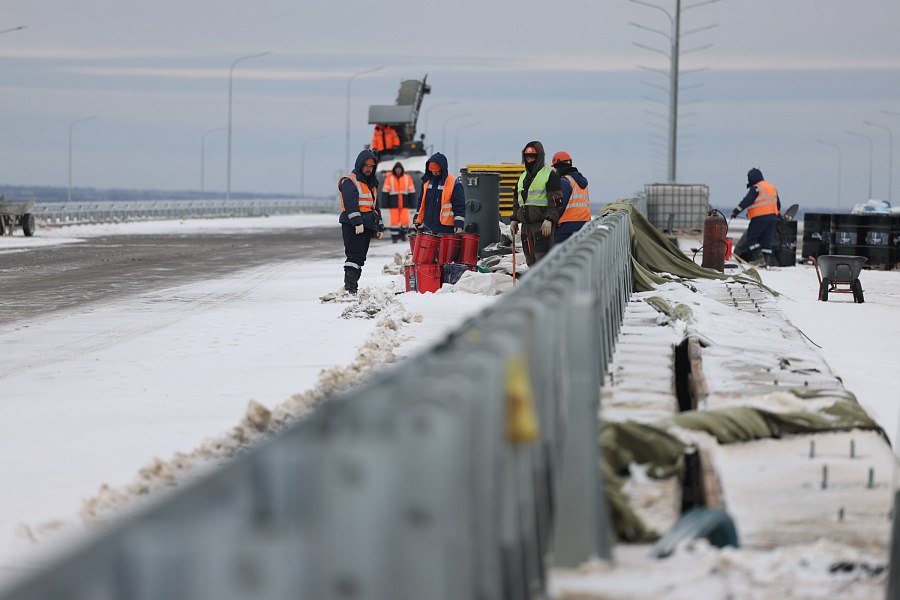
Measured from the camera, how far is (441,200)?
61.1ft

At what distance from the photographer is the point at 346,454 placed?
2.69 metres

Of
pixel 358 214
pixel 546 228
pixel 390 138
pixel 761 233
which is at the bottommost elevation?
pixel 761 233

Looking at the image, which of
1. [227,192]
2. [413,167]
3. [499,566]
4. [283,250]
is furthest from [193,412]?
[227,192]

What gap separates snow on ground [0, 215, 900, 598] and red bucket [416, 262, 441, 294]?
0.53 metres

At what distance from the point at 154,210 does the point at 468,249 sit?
44.6m

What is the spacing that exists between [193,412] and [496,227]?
47.9ft

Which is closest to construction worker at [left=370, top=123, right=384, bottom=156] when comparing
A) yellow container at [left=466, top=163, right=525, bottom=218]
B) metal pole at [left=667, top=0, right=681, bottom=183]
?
metal pole at [left=667, top=0, right=681, bottom=183]

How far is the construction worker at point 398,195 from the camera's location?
35.4 metres

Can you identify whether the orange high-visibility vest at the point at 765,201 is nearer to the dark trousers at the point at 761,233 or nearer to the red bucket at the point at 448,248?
the dark trousers at the point at 761,233

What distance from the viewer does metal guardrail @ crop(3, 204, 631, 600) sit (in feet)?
7.32

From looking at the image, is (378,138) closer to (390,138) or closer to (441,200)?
(390,138)

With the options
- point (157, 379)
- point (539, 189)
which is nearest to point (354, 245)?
point (539, 189)

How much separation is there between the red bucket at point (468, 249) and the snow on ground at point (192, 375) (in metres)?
1.25

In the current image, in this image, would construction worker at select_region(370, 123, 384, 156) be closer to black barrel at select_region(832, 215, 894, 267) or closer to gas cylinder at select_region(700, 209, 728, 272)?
black barrel at select_region(832, 215, 894, 267)
